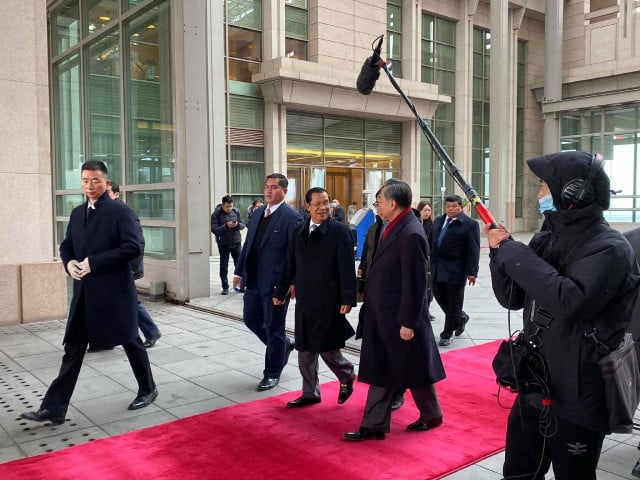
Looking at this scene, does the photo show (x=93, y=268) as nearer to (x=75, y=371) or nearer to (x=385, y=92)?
(x=75, y=371)

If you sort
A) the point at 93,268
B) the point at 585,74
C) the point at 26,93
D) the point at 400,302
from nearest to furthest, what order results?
1. the point at 400,302
2. the point at 93,268
3. the point at 26,93
4. the point at 585,74

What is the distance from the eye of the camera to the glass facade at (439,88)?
25.9m

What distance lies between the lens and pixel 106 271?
15.1ft

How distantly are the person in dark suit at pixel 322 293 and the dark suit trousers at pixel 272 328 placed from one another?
1.86 feet

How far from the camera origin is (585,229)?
239 cm

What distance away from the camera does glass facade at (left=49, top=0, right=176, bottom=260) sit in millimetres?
10500

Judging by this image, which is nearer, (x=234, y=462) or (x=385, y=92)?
(x=234, y=462)

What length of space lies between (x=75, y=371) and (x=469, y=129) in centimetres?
2489

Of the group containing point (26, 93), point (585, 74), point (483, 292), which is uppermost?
point (585, 74)

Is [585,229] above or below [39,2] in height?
below

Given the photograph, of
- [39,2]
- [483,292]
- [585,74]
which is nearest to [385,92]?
[585,74]

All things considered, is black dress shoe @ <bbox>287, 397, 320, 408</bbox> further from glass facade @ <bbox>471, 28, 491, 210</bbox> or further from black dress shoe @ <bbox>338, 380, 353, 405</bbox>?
glass facade @ <bbox>471, 28, 491, 210</bbox>

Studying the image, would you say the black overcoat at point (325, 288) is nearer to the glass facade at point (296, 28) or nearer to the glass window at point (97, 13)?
the glass window at point (97, 13)

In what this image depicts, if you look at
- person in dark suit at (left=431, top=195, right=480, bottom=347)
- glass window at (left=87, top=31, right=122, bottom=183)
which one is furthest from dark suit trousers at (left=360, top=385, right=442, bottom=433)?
glass window at (left=87, top=31, right=122, bottom=183)
